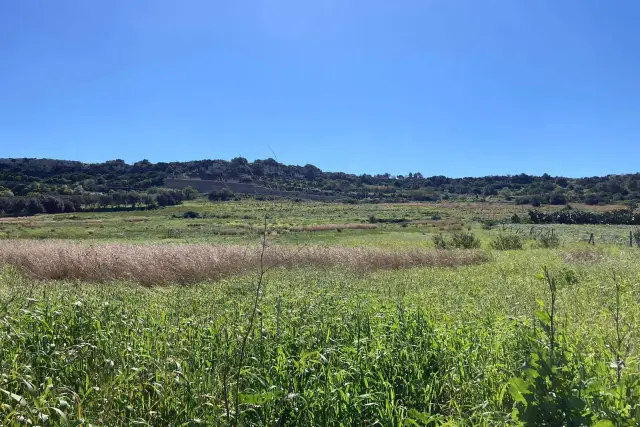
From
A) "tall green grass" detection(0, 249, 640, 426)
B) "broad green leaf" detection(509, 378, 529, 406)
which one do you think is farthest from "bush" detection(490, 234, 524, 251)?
"broad green leaf" detection(509, 378, 529, 406)

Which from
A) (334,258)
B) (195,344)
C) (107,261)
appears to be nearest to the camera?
(195,344)

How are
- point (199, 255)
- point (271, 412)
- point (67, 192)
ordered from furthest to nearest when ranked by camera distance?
point (67, 192), point (199, 255), point (271, 412)

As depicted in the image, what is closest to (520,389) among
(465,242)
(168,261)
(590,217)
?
(168,261)

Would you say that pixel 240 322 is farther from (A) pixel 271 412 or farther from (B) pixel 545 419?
(B) pixel 545 419

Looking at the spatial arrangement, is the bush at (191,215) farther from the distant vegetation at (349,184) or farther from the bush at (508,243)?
the bush at (508,243)

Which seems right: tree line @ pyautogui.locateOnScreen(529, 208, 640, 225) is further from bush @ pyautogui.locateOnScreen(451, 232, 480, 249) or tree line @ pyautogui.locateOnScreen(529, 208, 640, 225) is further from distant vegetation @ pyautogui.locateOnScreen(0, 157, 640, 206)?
bush @ pyautogui.locateOnScreen(451, 232, 480, 249)

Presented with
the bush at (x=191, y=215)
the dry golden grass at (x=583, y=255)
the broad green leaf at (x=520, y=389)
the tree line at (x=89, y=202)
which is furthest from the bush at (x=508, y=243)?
the tree line at (x=89, y=202)

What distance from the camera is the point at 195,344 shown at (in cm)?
477

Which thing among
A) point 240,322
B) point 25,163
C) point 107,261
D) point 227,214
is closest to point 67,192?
point 227,214

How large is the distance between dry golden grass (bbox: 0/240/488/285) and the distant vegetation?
4561 centimetres

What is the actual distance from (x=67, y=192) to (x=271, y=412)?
7758cm

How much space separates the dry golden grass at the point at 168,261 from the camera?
13.4 meters

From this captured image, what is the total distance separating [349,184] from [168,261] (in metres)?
92.3

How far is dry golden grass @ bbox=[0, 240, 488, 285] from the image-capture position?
43.8ft
